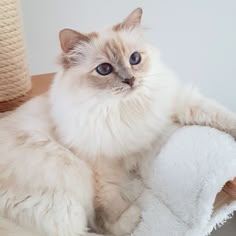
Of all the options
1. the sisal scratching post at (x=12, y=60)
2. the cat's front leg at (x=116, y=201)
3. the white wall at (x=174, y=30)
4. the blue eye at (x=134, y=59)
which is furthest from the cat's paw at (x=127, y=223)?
the white wall at (x=174, y=30)

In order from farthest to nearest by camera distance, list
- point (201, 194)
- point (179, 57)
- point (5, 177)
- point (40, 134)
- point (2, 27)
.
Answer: point (179, 57) < point (2, 27) < point (40, 134) < point (5, 177) < point (201, 194)

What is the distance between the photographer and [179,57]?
2.06m

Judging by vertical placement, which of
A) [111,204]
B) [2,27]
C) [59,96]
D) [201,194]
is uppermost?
[2,27]

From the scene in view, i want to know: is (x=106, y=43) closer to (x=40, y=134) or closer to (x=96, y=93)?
(x=96, y=93)

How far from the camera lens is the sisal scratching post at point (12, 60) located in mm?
1418

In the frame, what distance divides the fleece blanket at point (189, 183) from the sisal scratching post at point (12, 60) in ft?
2.26

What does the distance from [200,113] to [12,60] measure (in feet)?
2.40

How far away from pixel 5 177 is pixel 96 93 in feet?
1.16

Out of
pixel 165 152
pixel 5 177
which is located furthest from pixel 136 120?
pixel 5 177

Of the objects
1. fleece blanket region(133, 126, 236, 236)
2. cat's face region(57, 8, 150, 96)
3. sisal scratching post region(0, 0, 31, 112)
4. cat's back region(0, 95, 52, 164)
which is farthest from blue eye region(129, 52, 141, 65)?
sisal scratching post region(0, 0, 31, 112)

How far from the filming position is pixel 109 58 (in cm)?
115

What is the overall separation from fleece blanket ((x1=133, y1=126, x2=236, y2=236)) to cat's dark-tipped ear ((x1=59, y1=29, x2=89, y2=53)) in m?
0.39

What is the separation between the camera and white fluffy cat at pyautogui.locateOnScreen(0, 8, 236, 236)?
3.68ft

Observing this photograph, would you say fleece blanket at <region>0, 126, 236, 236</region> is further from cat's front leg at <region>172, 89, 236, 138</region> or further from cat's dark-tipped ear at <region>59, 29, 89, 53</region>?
cat's dark-tipped ear at <region>59, 29, 89, 53</region>
